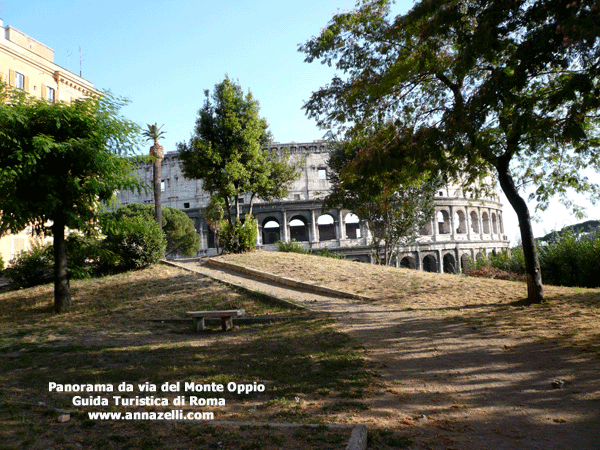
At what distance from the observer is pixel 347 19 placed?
9.06 meters

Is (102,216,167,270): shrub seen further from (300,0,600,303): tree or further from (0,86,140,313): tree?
(300,0,600,303): tree

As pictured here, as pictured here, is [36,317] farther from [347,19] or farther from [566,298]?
[566,298]

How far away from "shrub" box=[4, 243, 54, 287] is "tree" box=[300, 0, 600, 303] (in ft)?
33.9

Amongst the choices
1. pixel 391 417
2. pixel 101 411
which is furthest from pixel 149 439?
pixel 391 417

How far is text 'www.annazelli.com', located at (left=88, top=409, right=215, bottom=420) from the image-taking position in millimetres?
3553

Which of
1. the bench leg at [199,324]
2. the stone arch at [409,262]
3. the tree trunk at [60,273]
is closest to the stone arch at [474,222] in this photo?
the stone arch at [409,262]

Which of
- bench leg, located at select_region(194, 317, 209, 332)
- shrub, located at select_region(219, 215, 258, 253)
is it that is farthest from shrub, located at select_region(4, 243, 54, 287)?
bench leg, located at select_region(194, 317, 209, 332)

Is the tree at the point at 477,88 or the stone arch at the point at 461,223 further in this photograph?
the stone arch at the point at 461,223

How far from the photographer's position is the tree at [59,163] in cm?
881

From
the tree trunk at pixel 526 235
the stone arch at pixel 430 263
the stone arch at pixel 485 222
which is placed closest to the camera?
the tree trunk at pixel 526 235

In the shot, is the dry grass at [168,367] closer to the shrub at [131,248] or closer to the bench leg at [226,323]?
the bench leg at [226,323]

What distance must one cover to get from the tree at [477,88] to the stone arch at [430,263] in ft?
117

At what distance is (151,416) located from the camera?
3574 mm

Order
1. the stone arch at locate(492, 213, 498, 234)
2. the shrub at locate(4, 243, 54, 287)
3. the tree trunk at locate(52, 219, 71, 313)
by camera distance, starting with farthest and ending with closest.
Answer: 1. the stone arch at locate(492, 213, 498, 234)
2. the shrub at locate(4, 243, 54, 287)
3. the tree trunk at locate(52, 219, 71, 313)
